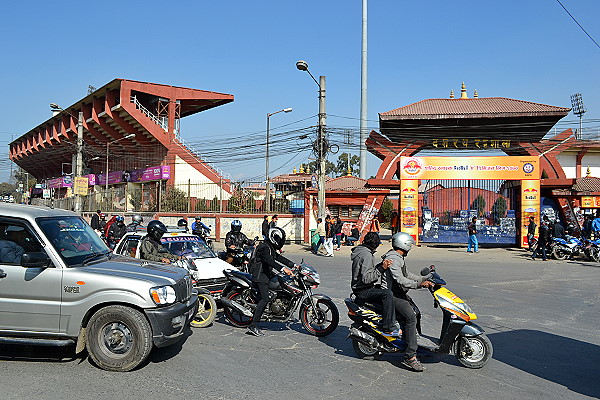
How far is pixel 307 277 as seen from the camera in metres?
7.21

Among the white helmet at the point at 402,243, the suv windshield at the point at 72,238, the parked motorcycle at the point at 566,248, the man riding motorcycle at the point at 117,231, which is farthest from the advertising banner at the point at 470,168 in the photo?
the suv windshield at the point at 72,238

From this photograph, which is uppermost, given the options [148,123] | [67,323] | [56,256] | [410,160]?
[148,123]

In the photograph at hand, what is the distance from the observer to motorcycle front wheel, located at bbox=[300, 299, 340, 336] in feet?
23.9

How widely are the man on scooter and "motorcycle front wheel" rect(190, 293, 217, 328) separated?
3.20 meters

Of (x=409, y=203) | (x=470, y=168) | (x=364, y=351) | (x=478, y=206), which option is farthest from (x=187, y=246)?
(x=478, y=206)

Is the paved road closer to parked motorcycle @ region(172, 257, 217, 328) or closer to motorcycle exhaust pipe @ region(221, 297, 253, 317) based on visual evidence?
parked motorcycle @ region(172, 257, 217, 328)

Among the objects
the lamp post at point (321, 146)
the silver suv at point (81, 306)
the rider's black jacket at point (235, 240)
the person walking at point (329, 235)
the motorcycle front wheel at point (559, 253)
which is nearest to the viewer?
the silver suv at point (81, 306)

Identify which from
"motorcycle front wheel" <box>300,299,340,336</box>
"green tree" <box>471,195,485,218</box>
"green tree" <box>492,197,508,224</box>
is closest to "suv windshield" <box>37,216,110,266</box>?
"motorcycle front wheel" <box>300,299,340,336</box>

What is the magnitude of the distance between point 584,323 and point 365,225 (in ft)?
55.2

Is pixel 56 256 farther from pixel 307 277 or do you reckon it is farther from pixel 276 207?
pixel 276 207

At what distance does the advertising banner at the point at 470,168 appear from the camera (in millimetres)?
24172

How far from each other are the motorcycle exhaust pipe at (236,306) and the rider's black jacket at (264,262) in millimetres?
537

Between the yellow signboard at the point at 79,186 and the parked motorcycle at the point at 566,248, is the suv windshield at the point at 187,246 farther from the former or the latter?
the yellow signboard at the point at 79,186

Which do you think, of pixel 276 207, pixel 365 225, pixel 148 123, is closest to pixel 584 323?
pixel 365 225
